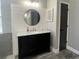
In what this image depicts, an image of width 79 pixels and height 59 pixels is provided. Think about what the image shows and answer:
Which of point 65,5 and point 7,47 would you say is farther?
point 65,5

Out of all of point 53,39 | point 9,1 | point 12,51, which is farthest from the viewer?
point 53,39

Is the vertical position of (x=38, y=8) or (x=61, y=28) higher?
(x=38, y=8)

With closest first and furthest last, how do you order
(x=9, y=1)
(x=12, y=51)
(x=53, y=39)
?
1. (x=9, y=1)
2. (x=12, y=51)
3. (x=53, y=39)

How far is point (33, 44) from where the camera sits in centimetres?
342

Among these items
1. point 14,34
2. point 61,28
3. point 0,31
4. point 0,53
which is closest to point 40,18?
A: point 61,28

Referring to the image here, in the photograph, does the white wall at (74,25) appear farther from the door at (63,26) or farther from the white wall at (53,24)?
the white wall at (53,24)

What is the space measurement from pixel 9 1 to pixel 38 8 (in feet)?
4.33

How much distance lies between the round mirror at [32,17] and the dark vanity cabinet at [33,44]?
76cm

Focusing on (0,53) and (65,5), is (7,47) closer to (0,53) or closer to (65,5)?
(0,53)

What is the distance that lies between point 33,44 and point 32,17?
1259mm

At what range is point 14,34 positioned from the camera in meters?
3.53

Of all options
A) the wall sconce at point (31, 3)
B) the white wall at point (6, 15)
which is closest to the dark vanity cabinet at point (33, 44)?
the white wall at point (6, 15)

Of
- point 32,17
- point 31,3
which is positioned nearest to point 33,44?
point 32,17

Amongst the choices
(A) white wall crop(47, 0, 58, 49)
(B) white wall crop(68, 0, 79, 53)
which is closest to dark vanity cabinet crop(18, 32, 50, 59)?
(A) white wall crop(47, 0, 58, 49)
